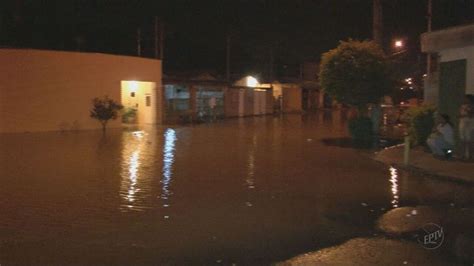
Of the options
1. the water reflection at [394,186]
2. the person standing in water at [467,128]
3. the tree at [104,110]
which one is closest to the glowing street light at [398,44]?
the tree at [104,110]

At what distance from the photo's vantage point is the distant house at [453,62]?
58.0ft

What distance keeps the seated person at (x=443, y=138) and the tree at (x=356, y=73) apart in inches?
274

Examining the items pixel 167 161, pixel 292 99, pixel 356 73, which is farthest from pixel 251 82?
pixel 167 161

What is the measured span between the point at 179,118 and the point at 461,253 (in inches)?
1334

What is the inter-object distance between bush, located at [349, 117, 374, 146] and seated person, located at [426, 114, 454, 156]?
24.7 feet

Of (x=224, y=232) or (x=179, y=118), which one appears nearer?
(x=224, y=232)

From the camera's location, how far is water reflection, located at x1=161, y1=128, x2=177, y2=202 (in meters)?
12.6

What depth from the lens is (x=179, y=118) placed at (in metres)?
40.9

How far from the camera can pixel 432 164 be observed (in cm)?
1683

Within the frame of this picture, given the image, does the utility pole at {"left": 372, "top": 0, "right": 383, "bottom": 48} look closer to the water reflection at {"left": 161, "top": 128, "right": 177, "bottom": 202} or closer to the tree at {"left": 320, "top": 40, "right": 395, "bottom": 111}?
the tree at {"left": 320, "top": 40, "right": 395, "bottom": 111}

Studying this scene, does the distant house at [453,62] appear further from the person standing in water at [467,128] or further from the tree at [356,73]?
the tree at [356,73]

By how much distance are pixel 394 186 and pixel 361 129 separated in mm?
12272

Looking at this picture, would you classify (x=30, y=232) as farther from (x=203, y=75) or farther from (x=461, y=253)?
(x=203, y=75)

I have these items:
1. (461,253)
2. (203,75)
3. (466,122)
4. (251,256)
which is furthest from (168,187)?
(203,75)
